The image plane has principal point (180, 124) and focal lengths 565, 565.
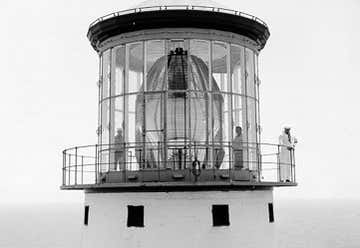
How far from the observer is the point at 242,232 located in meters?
10.8

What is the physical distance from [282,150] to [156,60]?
3426mm

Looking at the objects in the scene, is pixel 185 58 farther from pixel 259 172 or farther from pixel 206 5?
pixel 259 172

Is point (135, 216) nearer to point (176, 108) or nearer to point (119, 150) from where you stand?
point (119, 150)

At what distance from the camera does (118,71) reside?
12.2m

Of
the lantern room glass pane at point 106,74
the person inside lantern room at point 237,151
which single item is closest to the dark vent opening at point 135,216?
the person inside lantern room at point 237,151

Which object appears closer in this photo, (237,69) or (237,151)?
(237,151)

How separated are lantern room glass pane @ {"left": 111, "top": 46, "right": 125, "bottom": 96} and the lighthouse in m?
0.02

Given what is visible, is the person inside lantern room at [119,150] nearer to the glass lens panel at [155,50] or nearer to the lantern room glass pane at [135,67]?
the lantern room glass pane at [135,67]

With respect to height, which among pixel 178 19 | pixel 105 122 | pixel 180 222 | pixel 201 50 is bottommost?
pixel 180 222

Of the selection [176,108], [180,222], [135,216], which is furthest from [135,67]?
[180,222]

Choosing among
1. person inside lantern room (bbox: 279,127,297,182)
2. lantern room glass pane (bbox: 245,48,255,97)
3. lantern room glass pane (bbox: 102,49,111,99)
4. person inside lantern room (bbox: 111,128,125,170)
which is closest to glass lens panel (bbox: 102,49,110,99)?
lantern room glass pane (bbox: 102,49,111,99)

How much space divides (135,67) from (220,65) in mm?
1792

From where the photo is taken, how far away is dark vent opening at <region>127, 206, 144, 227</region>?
10.6m

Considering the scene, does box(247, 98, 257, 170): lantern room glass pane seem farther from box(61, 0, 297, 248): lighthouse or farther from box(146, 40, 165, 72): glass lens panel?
box(146, 40, 165, 72): glass lens panel
